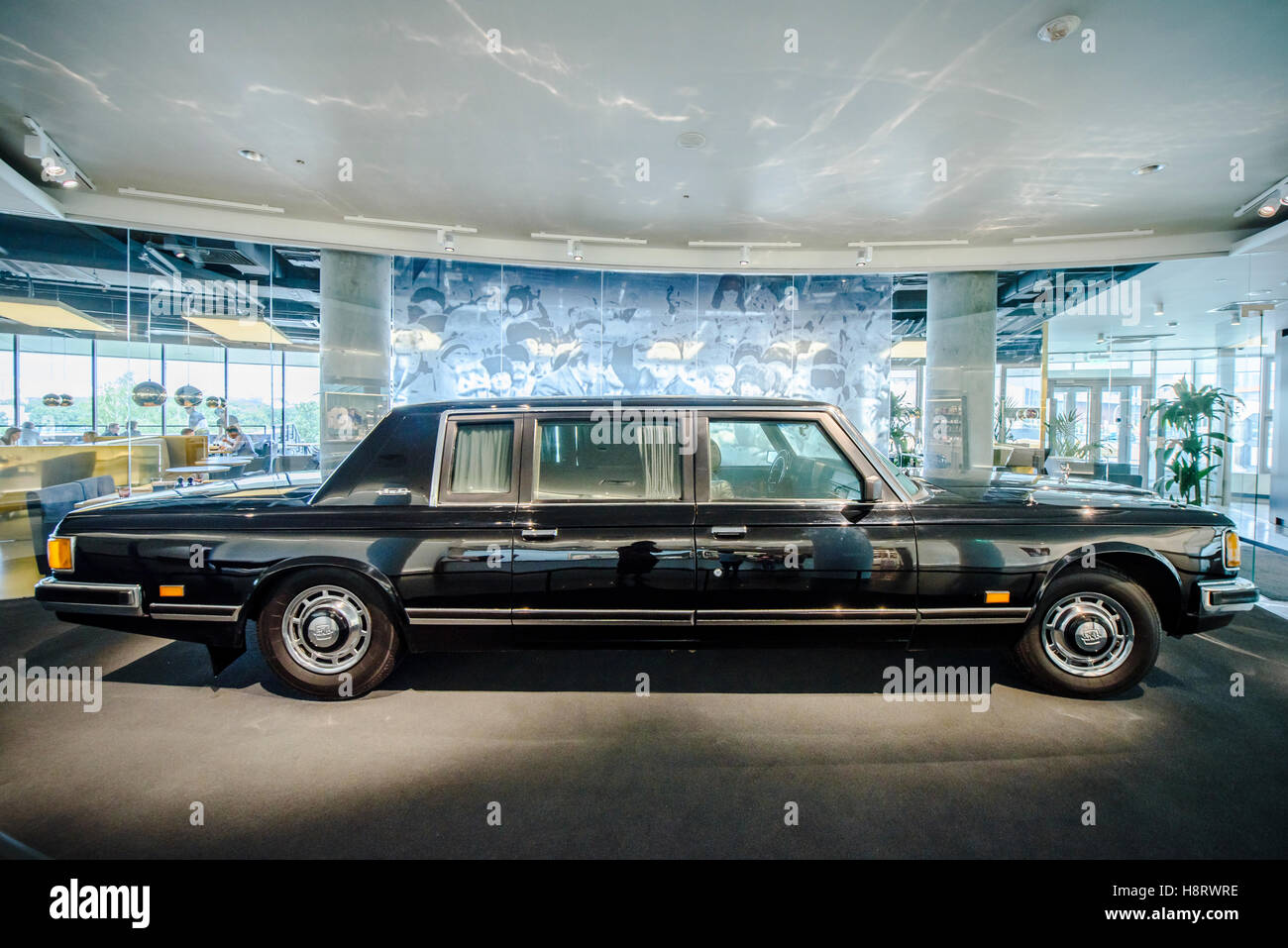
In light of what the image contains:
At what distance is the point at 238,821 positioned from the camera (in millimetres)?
2037

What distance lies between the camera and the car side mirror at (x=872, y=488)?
286 cm

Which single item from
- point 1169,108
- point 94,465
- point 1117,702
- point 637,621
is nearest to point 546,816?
point 637,621

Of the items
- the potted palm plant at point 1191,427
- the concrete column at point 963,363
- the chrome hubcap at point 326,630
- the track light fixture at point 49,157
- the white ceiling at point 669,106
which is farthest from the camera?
the concrete column at point 963,363

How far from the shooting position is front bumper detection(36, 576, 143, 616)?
2846 mm

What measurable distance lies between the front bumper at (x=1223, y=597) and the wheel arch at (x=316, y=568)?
399cm

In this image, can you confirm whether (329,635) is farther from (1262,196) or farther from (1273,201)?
(1262,196)

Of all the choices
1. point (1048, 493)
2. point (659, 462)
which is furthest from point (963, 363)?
point (659, 462)

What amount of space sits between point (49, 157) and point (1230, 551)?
9.46 m

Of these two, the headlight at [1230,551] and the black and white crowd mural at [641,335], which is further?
the black and white crowd mural at [641,335]

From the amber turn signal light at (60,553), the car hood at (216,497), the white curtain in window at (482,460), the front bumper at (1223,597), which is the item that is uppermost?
the white curtain in window at (482,460)

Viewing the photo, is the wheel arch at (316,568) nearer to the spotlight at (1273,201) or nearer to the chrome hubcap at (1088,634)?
the chrome hubcap at (1088,634)

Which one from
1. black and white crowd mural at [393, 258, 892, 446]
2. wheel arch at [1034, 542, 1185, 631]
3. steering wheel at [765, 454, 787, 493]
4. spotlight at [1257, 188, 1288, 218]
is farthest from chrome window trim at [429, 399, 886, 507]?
black and white crowd mural at [393, 258, 892, 446]

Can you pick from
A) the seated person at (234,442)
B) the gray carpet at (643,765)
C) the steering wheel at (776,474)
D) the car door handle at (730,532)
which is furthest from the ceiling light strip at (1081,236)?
the seated person at (234,442)

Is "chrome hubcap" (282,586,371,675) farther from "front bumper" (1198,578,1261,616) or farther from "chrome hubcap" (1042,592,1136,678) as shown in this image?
"front bumper" (1198,578,1261,616)
